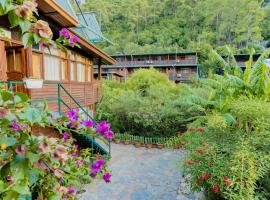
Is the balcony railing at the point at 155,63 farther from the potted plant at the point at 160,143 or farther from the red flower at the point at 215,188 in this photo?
the red flower at the point at 215,188

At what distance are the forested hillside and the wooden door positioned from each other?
105ft

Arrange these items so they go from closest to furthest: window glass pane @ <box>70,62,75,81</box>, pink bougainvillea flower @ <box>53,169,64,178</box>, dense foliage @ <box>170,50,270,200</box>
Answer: pink bougainvillea flower @ <box>53,169,64,178</box> → dense foliage @ <box>170,50,270,200</box> → window glass pane @ <box>70,62,75,81</box>

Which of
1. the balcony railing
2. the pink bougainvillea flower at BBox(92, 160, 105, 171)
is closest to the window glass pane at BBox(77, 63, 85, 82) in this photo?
the pink bougainvillea flower at BBox(92, 160, 105, 171)

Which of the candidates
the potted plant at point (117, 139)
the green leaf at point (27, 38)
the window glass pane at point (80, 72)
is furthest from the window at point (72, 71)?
the green leaf at point (27, 38)

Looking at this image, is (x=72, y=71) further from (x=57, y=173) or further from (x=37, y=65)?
(x=57, y=173)

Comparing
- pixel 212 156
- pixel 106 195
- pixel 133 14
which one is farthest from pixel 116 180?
pixel 133 14

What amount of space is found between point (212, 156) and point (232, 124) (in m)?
1.59

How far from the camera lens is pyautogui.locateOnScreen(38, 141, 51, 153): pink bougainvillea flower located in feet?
2.77

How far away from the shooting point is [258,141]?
3.63 meters

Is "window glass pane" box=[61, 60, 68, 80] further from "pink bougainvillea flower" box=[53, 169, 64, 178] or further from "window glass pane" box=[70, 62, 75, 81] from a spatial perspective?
"pink bougainvillea flower" box=[53, 169, 64, 178]

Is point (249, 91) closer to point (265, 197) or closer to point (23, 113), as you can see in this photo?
point (265, 197)

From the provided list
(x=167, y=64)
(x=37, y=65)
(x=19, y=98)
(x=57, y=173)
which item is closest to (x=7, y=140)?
(x=19, y=98)

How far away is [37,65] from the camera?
20.5ft

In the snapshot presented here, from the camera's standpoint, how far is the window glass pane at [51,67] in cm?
671
